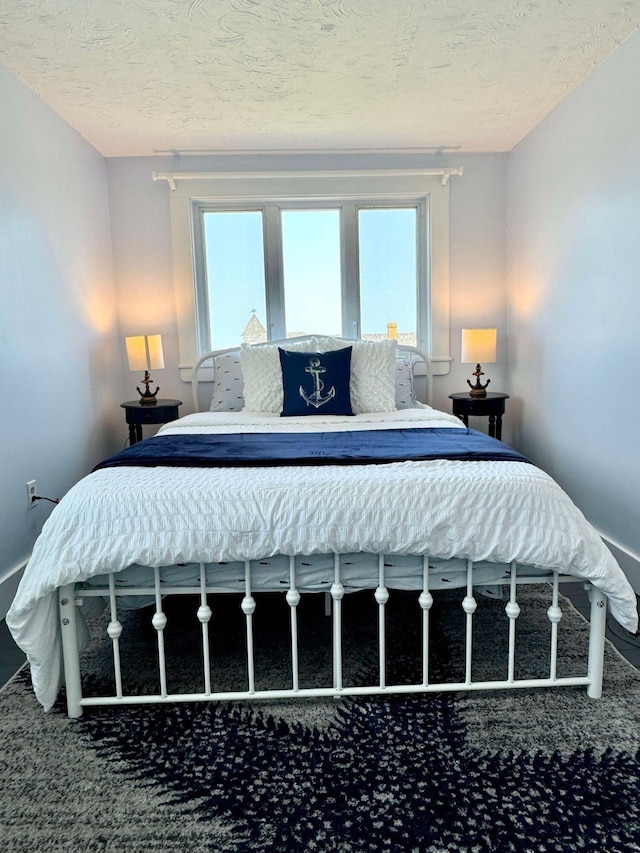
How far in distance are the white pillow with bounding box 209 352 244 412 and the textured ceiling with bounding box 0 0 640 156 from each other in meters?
1.39

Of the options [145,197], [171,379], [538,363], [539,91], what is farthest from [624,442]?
[145,197]

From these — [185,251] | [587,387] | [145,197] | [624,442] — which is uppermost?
[145,197]

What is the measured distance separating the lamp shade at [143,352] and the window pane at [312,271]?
0.95 meters

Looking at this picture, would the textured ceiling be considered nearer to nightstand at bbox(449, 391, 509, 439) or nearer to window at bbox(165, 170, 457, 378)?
window at bbox(165, 170, 457, 378)

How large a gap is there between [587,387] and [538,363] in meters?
0.69

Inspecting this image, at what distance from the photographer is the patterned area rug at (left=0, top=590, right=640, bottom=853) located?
1.30 meters

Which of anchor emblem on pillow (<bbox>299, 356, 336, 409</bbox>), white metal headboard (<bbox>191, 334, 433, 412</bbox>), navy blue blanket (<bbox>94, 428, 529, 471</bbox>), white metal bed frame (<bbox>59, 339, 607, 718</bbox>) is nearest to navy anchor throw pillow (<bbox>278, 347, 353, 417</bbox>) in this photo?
anchor emblem on pillow (<bbox>299, 356, 336, 409</bbox>)

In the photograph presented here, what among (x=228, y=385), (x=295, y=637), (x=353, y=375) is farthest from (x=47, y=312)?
(x=295, y=637)

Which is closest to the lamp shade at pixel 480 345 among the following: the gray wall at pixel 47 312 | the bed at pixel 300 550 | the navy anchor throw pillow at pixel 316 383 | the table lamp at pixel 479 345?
the table lamp at pixel 479 345

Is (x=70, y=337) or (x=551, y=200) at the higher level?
(x=551, y=200)

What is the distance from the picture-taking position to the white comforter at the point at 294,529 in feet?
5.44

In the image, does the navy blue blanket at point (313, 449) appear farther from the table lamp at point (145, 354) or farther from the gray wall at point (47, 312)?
the table lamp at point (145, 354)

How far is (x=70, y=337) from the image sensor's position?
3.31 m

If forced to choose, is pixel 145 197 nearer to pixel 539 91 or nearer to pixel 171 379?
pixel 171 379
